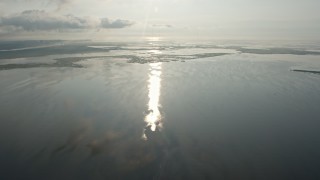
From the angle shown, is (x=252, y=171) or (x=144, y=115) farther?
(x=144, y=115)

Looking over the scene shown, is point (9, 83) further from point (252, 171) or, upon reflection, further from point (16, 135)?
point (252, 171)

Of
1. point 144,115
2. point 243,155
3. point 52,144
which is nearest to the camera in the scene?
point 243,155

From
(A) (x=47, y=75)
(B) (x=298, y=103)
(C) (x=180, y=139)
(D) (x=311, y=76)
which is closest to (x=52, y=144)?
(C) (x=180, y=139)

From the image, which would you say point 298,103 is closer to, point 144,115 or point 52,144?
point 144,115

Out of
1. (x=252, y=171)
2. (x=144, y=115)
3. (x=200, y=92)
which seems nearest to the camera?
(x=252, y=171)

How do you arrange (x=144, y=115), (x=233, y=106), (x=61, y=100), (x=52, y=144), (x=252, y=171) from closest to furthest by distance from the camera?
(x=252, y=171) → (x=52, y=144) → (x=144, y=115) → (x=233, y=106) → (x=61, y=100)

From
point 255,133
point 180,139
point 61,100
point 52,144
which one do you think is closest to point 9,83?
point 61,100
